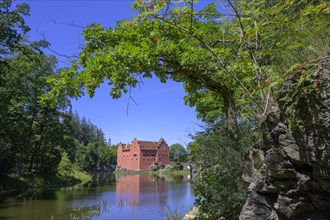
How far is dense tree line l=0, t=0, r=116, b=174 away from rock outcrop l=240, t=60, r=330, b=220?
1774cm

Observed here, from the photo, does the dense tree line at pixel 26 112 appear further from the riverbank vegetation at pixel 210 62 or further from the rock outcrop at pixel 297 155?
the rock outcrop at pixel 297 155

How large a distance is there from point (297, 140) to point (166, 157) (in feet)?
343

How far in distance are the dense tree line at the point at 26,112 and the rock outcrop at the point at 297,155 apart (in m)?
17.7

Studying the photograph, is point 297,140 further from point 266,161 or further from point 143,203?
point 143,203

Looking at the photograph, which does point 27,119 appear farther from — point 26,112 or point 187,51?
point 187,51

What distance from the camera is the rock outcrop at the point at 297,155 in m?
3.24

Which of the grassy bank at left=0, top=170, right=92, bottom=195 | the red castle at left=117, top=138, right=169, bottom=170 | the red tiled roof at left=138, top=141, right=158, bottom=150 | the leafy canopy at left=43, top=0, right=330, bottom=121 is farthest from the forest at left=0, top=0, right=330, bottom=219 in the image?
the red tiled roof at left=138, top=141, right=158, bottom=150

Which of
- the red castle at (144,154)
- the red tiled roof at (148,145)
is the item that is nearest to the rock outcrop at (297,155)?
the red castle at (144,154)

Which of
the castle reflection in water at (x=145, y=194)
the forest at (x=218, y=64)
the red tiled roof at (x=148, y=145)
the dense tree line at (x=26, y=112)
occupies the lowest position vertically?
the castle reflection in water at (x=145, y=194)

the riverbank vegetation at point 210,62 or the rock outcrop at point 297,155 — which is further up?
the riverbank vegetation at point 210,62

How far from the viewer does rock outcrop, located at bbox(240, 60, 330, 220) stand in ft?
10.6

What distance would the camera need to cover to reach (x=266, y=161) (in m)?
3.87

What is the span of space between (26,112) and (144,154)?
221ft

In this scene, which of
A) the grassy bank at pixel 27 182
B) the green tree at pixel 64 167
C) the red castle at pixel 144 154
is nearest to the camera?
the grassy bank at pixel 27 182
